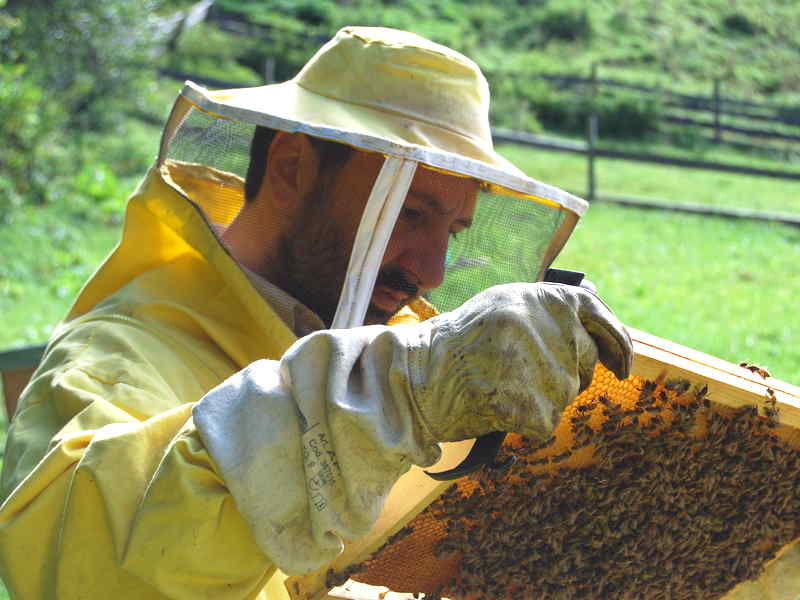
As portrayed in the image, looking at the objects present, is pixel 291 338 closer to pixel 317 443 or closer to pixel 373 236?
pixel 373 236

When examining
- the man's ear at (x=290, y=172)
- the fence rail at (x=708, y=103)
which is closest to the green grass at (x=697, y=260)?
the fence rail at (x=708, y=103)

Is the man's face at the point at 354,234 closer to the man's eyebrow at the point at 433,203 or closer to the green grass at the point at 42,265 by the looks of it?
the man's eyebrow at the point at 433,203

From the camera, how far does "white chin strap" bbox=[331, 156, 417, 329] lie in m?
2.38

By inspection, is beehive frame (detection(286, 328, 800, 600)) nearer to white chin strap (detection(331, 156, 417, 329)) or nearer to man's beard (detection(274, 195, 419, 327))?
white chin strap (detection(331, 156, 417, 329))

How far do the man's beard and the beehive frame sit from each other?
2.36 ft

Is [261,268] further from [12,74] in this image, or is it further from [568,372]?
[12,74]

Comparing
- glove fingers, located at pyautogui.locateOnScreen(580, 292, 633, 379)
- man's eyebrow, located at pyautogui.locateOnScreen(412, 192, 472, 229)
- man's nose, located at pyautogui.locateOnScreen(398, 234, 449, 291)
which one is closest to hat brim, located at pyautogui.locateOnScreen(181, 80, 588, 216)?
man's eyebrow, located at pyautogui.locateOnScreen(412, 192, 472, 229)

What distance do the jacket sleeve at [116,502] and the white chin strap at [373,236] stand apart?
0.49 metres

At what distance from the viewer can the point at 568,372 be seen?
165cm

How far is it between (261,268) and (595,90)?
18279mm

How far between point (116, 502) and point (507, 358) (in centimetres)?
78

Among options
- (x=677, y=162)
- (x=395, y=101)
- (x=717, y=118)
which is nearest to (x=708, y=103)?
(x=717, y=118)

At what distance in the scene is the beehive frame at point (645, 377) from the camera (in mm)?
1822

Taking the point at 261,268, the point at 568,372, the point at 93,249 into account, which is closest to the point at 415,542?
the point at 568,372
